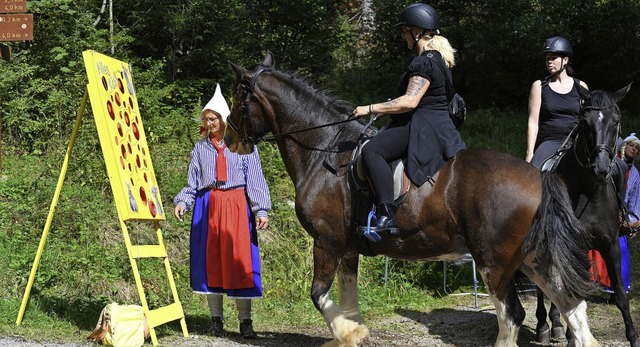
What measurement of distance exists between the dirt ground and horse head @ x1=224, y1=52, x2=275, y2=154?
1767 mm

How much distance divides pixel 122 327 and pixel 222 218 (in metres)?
1.41

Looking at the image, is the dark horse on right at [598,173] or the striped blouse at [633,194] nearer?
the dark horse on right at [598,173]

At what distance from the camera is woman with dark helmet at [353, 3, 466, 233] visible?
21.4 feet

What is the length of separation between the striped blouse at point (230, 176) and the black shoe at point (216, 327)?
105cm

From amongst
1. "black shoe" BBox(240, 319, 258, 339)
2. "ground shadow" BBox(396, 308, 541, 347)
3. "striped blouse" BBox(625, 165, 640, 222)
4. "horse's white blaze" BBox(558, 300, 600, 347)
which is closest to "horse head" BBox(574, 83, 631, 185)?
"horse's white blaze" BBox(558, 300, 600, 347)

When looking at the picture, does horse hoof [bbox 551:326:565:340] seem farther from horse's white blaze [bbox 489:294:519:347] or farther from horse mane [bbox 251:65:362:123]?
horse mane [bbox 251:65:362:123]

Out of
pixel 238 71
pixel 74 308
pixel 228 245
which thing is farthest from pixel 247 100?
pixel 74 308

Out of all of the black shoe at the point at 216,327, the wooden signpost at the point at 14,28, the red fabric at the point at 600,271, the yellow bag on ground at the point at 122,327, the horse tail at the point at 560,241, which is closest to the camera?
the horse tail at the point at 560,241

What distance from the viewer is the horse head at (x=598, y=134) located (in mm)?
6637

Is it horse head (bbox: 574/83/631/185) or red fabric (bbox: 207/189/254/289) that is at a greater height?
horse head (bbox: 574/83/631/185)

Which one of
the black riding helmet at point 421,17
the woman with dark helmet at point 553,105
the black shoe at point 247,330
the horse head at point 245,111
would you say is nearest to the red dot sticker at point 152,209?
the horse head at point 245,111

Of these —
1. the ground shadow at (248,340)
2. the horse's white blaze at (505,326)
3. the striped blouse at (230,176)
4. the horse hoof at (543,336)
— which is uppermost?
the striped blouse at (230,176)

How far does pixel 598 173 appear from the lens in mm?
6633

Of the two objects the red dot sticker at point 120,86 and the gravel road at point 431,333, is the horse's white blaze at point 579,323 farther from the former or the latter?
the red dot sticker at point 120,86
